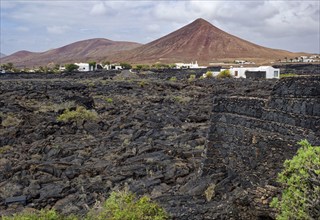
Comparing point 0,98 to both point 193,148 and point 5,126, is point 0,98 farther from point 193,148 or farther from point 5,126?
point 193,148

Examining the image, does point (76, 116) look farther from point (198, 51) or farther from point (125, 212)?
point (198, 51)

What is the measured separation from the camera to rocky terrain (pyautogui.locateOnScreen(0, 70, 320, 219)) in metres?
9.36

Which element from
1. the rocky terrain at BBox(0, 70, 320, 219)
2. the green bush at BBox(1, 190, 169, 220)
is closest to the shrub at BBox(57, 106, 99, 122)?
the rocky terrain at BBox(0, 70, 320, 219)

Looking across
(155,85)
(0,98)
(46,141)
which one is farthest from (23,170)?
(155,85)

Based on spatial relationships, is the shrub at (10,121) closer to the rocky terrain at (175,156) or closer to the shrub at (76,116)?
the rocky terrain at (175,156)

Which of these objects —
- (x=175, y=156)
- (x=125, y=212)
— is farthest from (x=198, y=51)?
(x=125, y=212)

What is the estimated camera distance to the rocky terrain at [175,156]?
30.7ft

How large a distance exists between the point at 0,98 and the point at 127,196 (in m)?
28.9

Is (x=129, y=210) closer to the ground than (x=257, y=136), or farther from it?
closer to the ground

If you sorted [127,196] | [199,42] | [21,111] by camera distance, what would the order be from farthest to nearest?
1. [199,42]
2. [21,111]
3. [127,196]

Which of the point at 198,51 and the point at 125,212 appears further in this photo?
the point at 198,51

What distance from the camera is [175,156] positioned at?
15.3 metres

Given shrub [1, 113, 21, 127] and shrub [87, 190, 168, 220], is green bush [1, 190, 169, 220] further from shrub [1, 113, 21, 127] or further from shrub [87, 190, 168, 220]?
shrub [1, 113, 21, 127]

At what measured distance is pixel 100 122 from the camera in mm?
23391
